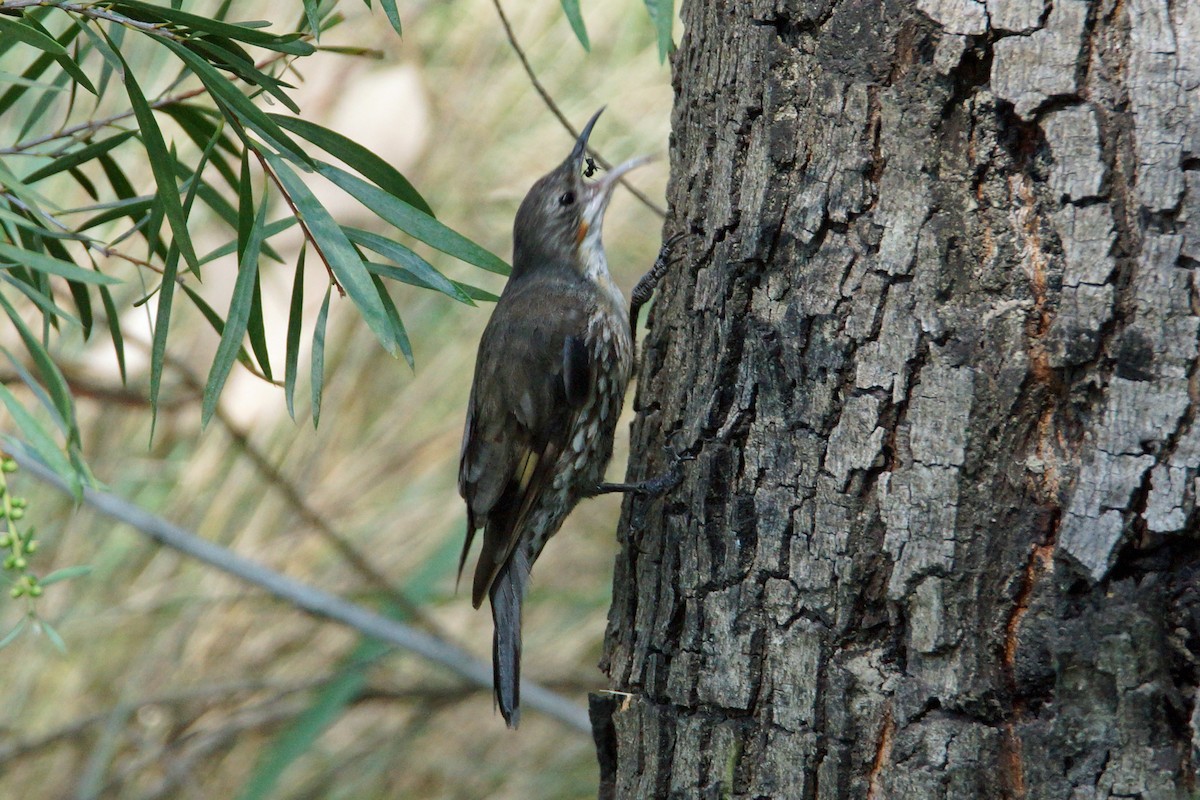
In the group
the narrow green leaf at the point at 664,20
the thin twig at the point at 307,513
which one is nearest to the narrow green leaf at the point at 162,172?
the narrow green leaf at the point at 664,20

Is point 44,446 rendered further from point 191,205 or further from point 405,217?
point 405,217

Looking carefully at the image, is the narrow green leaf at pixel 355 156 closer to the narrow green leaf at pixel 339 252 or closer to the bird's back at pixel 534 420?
the narrow green leaf at pixel 339 252

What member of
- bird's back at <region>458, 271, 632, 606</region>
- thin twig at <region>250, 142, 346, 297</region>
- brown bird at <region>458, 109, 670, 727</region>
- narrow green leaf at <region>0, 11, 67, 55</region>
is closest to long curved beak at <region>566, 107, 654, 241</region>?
brown bird at <region>458, 109, 670, 727</region>

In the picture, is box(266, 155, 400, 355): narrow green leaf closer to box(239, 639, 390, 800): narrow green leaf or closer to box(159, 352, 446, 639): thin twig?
Answer: box(159, 352, 446, 639): thin twig

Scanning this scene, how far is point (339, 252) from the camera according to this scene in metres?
1.66

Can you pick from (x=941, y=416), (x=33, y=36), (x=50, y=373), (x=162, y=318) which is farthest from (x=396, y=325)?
(x=941, y=416)

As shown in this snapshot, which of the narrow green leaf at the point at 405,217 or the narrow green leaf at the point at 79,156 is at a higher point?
the narrow green leaf at the point at 79,156

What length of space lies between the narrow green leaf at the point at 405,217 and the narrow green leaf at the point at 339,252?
5cm

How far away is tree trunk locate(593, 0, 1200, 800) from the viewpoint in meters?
1.40

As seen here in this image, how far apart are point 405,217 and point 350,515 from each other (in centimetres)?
283

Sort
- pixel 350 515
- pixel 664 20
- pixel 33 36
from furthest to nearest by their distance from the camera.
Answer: pixel 350 515 → pixel 664 20 → pixel 33 36

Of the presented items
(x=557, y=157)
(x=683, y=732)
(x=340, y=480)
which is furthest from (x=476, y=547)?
(x=683, y=732)

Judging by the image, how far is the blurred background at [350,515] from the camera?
420 cm

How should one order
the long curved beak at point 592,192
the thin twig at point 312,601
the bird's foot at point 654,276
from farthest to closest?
the thin twig at point 312,601
the long curved beak at point 592,192
the bird's foot at point 654,276
